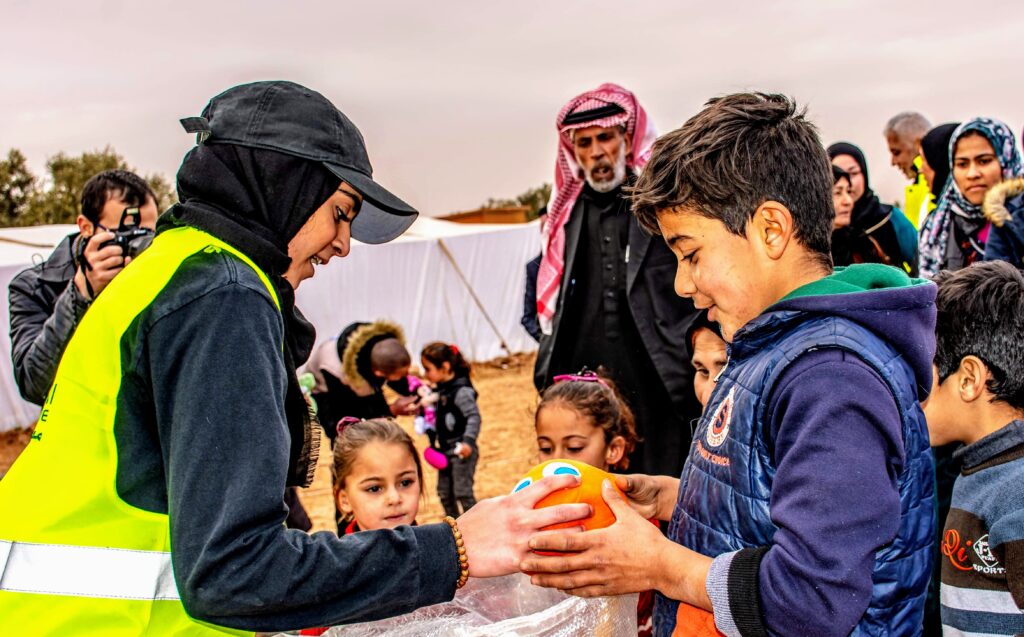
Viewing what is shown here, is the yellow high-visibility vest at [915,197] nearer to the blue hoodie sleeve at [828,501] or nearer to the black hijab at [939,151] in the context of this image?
the black hijab at [939,151]

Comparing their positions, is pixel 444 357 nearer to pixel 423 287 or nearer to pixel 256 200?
pixel 256 200

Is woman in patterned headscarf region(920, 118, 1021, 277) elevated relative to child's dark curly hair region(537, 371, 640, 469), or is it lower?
elevated

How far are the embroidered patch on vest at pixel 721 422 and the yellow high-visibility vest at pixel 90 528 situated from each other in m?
1.16

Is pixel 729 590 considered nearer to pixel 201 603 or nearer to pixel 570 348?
pixel 201 603

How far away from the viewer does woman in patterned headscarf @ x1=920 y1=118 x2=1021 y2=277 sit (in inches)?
197

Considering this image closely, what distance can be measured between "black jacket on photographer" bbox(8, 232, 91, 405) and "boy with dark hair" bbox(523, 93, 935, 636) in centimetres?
294

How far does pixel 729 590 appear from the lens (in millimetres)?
1608

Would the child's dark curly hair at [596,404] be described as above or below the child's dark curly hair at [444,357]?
above

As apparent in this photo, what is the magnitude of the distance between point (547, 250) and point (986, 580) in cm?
303

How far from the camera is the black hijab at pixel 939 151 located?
5828mm

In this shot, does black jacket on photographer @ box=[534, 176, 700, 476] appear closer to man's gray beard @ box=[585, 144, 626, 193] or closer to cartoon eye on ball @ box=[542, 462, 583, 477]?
man's gray beard @ box=[585, 144, 626, 193]

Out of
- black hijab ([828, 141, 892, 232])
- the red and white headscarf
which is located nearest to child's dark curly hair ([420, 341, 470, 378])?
the red and white headscarf

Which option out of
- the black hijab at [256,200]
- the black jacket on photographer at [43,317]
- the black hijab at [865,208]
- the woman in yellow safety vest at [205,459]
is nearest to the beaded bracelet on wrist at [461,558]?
the woman in yellow safety vest at [205,459]

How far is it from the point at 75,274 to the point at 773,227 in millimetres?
3571
